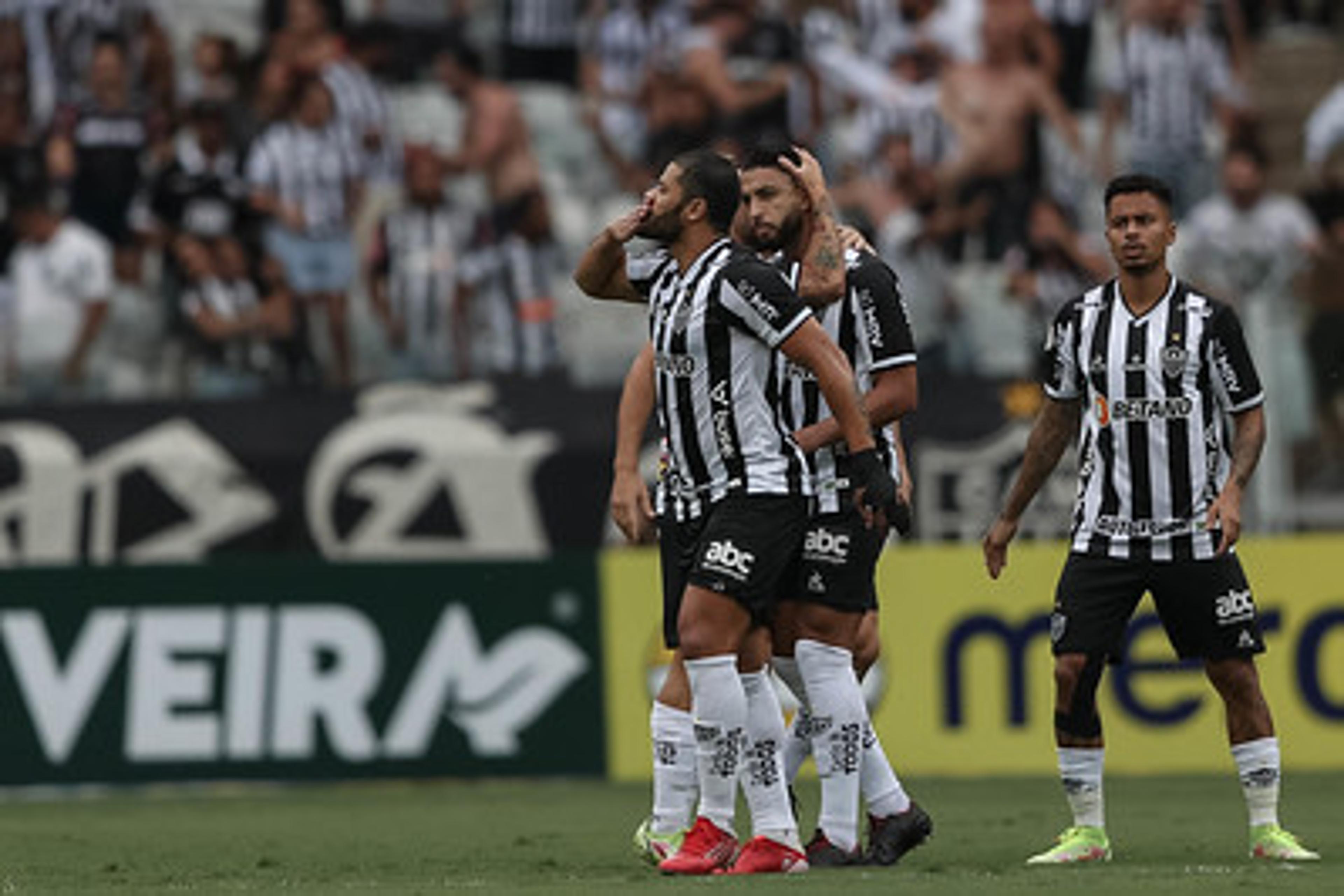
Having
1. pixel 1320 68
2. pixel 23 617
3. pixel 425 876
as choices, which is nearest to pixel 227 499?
pixel 23 617

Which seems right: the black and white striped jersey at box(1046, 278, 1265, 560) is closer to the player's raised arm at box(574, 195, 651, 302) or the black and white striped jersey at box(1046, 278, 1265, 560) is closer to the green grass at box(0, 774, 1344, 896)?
the green grass at box(0, 774, 1344, 896)

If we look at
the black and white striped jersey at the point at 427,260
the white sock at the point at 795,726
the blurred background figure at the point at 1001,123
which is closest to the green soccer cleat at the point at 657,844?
the white sock at the point at 795,726

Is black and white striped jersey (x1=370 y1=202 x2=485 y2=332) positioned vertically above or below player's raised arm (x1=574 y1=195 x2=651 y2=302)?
above

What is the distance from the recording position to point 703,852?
9.86 m

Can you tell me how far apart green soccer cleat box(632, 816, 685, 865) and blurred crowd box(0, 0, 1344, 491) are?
682 centimetres

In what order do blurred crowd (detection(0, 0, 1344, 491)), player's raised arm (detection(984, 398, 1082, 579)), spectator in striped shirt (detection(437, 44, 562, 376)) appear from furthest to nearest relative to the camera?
spectator in striped shirt (detection(437, 44, 562, 376))
blurred crowd (detection(0, 0, 1344, 491))
player's raised arm (detection(984, 398, 1082, 579))

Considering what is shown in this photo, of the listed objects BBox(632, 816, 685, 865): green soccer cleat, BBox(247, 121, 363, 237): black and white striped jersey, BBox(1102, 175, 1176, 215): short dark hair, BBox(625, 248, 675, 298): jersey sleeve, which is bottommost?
BBox(632, 816, 685, 865): green soccer cleat

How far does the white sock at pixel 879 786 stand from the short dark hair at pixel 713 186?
6.04ft

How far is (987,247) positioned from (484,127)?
3.55m

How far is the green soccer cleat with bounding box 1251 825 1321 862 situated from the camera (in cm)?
1028

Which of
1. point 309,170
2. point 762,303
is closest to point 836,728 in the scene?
point 762,303

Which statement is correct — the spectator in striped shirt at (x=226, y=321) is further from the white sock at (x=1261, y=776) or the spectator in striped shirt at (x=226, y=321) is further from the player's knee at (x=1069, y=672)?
the white sock at (x=1261, y=776)

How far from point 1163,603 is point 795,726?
1.46m

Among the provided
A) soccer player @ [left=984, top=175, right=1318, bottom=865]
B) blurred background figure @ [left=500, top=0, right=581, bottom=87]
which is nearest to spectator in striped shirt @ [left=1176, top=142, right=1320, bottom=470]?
blurred background figure @ [left=500, top=0, right=581, bottom=87]
